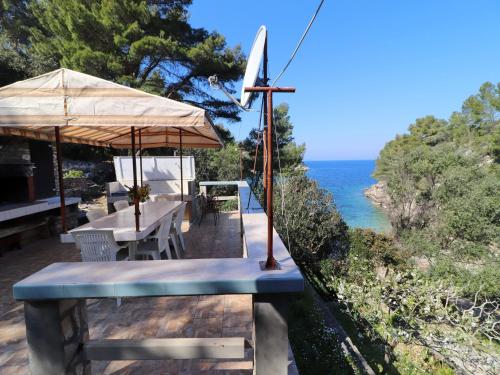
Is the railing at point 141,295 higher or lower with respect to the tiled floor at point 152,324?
higher

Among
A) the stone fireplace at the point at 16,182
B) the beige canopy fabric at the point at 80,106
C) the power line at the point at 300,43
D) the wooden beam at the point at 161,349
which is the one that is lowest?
the wooden beam at the point at 161,349

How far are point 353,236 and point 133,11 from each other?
1188cm

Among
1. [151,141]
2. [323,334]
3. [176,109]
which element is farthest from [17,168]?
[323,334]

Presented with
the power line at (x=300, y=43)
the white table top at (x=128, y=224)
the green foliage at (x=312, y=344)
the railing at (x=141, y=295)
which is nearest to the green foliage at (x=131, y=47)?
the white table top at (x=128, y=224)

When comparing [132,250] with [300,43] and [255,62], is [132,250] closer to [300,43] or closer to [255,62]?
[255,62]

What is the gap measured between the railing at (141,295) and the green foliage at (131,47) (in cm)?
914

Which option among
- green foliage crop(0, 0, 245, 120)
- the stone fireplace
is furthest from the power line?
green foliage crop(0, 0, 245, 120)

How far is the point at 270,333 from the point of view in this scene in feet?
4.50

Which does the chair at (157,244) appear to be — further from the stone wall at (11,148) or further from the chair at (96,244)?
the stone wall at (11,148)

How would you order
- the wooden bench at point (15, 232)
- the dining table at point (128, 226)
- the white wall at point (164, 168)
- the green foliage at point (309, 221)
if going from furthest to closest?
the white wall at point (164, 168) → the green foliage at point (309, 221) → the wooden bench at point (15, 232) → the dining table at point (128, 226)

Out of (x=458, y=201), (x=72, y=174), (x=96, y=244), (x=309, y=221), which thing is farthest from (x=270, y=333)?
(x=458, y=201)

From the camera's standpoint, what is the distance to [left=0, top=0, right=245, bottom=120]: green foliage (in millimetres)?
10266

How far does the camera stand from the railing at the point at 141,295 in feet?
4.25

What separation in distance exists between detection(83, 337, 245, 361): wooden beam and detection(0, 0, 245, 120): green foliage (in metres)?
9.23
